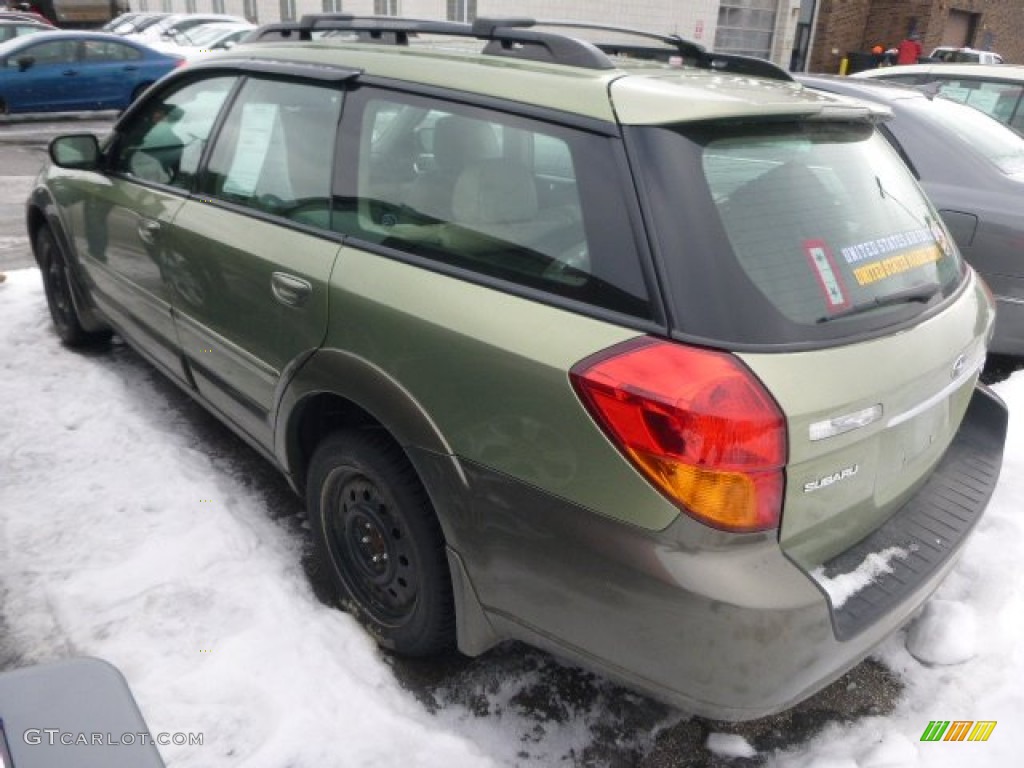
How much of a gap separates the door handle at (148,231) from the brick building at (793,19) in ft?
76.5

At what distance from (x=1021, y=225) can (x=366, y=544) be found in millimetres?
3691

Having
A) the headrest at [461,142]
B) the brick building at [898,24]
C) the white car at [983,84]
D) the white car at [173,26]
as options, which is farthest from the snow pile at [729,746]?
the brick building at [898,24]

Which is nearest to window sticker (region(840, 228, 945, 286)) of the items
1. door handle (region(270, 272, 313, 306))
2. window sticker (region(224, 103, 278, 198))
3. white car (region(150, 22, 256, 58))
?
door handle (region(270, 272, 313, 306))

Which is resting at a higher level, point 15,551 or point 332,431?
point 332,431

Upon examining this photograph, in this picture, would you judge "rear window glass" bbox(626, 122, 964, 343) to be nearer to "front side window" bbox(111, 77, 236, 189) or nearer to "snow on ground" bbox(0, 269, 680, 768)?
"snow on ground" bbox(0, 269, 680, 768)

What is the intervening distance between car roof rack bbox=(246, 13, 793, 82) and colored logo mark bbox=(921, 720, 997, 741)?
1966 mm

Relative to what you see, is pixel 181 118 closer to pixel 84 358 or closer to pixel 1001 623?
pixel 84 358

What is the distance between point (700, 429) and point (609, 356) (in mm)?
238

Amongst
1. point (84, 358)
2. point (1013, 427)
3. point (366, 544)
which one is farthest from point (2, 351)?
point (1013, 427)

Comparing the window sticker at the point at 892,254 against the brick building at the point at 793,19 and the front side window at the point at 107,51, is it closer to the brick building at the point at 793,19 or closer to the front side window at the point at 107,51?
the front side window at the point at 107,51

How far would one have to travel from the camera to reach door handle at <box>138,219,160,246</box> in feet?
10.3

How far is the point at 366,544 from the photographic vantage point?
2406 millimetres

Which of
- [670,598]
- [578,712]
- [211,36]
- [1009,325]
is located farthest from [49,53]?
[670,598]

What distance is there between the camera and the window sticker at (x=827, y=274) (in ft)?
5.91
